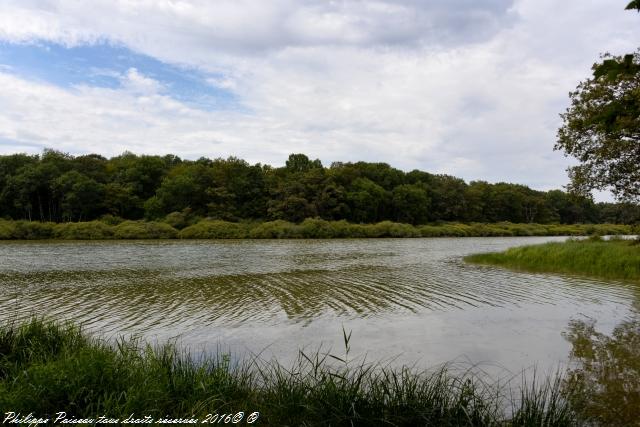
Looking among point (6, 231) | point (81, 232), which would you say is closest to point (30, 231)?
point (6, 231)

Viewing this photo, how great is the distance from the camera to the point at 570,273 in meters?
20.0

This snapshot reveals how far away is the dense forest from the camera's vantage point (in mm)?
78438

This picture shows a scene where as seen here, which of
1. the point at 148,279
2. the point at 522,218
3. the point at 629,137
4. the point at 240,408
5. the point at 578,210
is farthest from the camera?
the point at 578,210

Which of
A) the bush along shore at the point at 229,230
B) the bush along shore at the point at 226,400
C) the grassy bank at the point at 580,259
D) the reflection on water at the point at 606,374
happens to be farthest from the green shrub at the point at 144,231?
the reflection on water at the point at 606,374

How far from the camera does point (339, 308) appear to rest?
1248 centimetres

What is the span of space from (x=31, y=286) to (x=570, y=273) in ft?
74.2

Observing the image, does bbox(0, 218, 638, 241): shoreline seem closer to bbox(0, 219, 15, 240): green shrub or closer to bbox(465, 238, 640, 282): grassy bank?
bbox(0, 219, 15, 240): green shrub

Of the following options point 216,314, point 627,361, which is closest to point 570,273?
point 627,361

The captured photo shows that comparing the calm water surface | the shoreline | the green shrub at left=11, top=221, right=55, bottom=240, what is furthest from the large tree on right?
the green shrub at left=11, top=221, right=55, bottom=240

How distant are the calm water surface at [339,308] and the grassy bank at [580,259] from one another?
201 centimetres

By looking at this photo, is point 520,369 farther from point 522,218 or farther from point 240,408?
point 522,218

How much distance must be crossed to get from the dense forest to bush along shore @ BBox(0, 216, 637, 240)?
37.5ft

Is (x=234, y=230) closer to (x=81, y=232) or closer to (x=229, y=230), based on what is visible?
(x=229, y=230)

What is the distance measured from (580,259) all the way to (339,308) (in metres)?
14.6
